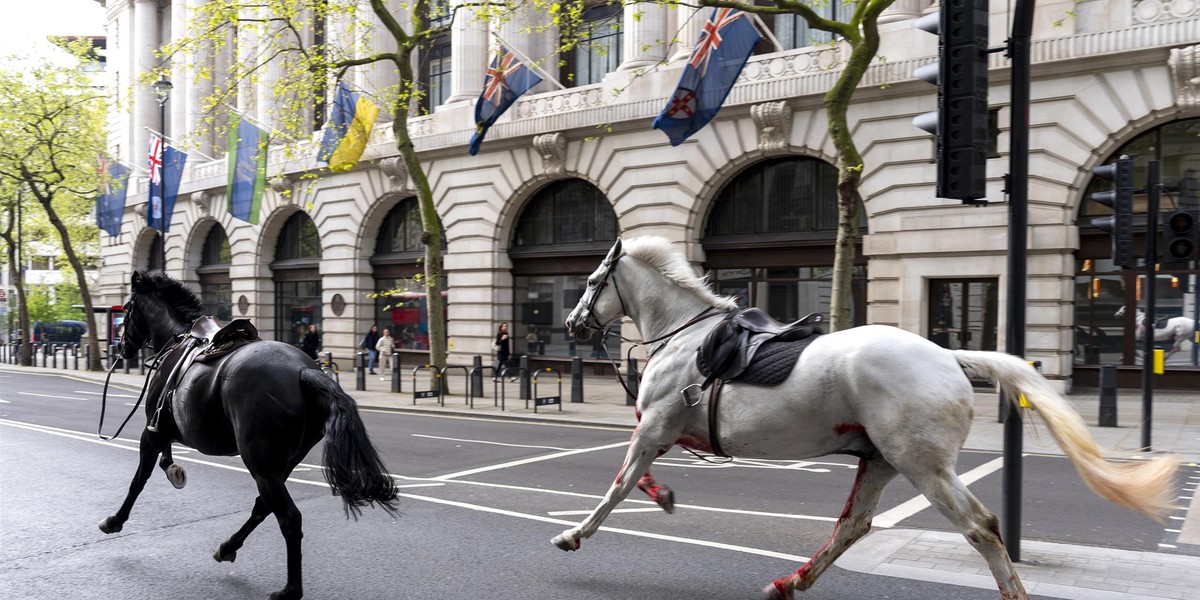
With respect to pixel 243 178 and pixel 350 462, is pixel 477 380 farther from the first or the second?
pixel 350 462

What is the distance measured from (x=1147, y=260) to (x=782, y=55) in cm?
1247

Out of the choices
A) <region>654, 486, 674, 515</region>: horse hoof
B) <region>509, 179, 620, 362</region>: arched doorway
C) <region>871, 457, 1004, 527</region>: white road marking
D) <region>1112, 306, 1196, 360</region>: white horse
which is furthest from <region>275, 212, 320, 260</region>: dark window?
<region>654, 486, 674, 515</region>: horse hoof

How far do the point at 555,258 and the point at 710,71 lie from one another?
32.8 ft

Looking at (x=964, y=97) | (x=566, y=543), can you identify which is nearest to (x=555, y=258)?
(x=964, y=97)

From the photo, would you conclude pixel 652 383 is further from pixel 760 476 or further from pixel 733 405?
pixel 760 476

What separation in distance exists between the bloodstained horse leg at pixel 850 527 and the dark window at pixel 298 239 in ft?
111

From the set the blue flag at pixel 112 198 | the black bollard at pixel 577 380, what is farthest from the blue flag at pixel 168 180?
the black bollard at pixel 577 380

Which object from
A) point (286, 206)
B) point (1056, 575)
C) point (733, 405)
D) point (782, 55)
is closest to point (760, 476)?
point (1056, 575)

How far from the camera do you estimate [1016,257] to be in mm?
6102

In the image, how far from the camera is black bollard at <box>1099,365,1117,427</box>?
1468 centimetres

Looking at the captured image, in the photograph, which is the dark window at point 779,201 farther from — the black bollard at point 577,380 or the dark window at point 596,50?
the black bollard at point 577,380

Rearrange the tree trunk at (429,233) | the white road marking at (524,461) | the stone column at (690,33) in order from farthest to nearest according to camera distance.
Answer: the stone column at (690,33) < the tree trunk at (429,233) < the white road marking at (524,461)

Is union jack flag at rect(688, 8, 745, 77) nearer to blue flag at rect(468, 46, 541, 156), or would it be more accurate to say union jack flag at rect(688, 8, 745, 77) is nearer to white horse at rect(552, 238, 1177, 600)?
blue flag at rect(468, 46, 541, 156)

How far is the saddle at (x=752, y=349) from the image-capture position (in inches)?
209
